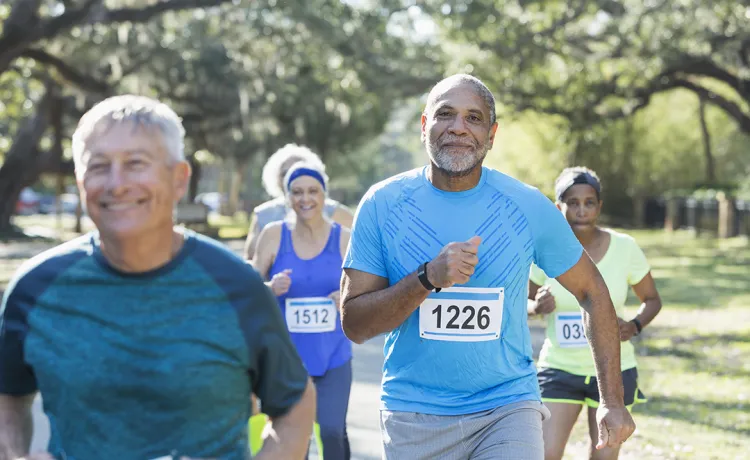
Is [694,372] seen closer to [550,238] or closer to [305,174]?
[305,174]

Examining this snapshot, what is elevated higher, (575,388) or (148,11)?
(148,11)

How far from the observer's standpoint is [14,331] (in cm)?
254

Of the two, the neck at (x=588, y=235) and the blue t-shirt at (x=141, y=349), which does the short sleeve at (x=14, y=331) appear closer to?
the blue t-shirt at (x=141, y=349)

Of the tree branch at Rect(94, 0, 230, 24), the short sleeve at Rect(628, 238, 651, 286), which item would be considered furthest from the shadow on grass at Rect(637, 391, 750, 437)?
the tree branch at Rect(94, 0, 230, 24)

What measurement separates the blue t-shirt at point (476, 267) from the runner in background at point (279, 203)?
3011mm

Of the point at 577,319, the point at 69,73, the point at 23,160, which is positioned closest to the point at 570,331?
the point at 577,319

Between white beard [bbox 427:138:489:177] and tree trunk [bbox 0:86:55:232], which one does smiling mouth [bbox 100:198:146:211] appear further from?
tree trunk [bbox 0:86:55:232]

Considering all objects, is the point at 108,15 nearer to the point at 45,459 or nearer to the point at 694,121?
the point at 45,459

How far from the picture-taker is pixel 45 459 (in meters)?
2.43

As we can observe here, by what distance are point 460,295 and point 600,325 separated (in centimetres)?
60

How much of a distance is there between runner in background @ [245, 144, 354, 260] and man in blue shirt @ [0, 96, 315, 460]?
169 inches

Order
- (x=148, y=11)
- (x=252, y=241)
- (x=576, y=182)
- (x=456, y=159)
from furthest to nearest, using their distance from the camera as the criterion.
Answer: (x=148, y=11)
(x=252, y=241)
(x=576, y=182)
(x=456, y=159)

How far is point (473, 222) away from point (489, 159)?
4486 centimetres

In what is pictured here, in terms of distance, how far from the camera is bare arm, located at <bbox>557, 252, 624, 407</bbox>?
4.04 meters
